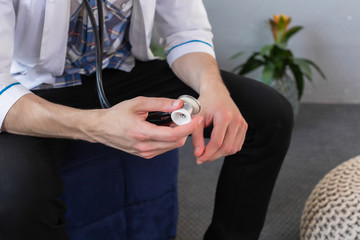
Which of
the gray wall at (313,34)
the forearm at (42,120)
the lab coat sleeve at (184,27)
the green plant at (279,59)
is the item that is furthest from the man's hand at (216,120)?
the gray wall at (313,34)

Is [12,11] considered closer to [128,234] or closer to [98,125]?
[98,125]

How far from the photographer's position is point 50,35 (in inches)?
36.0

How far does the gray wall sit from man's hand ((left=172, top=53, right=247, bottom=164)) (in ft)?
4.41

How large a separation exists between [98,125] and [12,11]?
0.33 m

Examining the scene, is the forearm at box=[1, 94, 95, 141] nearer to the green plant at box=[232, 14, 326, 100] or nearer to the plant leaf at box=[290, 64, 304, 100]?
the green plant at box=[232, 14, 326, 100]

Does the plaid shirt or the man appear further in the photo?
the plaid shirt

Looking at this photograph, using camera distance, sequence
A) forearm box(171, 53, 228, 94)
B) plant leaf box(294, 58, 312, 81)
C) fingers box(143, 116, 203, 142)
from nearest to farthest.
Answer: fingers box(143, 116, 203, 142) → forearm box(171, 53, 228, 94) → plant leaf box(294, 58, 312, 81)

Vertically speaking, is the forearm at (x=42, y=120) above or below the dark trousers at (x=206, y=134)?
above

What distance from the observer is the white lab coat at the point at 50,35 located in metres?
0.83

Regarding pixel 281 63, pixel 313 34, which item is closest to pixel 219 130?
pixel 281 63

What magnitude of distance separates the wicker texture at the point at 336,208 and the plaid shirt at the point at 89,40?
2.01 ft

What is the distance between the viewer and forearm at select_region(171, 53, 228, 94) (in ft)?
2.97

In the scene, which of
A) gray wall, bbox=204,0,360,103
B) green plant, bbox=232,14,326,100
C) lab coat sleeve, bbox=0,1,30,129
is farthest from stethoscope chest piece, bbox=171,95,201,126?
gray wall, bbox=204,0,360,103

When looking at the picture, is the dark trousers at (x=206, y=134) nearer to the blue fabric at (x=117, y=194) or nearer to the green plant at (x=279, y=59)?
the blue fabric at (x=117, y=194)
